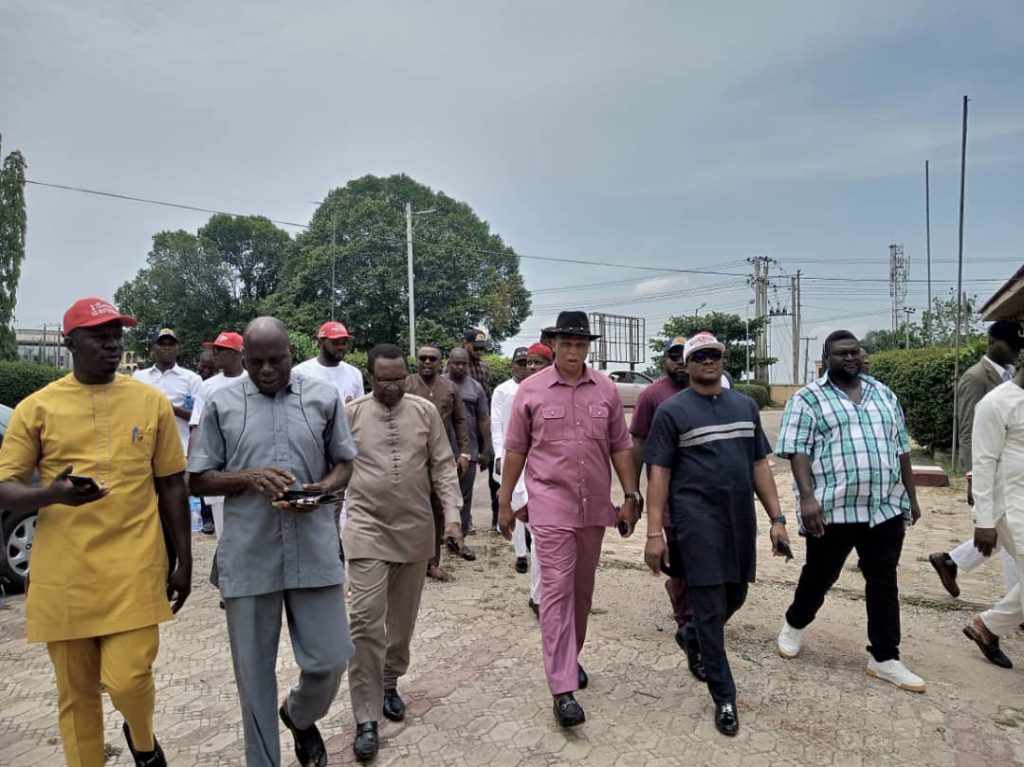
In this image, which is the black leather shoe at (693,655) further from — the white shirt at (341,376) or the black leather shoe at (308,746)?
the white shirt at (341,376)

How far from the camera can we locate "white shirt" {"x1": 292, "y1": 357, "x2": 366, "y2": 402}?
6.10 metres

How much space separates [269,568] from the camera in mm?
2934

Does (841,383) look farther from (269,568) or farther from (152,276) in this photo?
(152,276)

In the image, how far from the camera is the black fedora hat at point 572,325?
159 inches

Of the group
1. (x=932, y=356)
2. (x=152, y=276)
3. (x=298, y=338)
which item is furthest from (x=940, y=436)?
(x=152, y=276)

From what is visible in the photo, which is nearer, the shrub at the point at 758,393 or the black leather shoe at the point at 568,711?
the black leather shoe at the point at 568,711

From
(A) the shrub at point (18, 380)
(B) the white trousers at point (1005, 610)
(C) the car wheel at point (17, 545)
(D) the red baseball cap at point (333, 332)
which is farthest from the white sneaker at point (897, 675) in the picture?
(A) the shrub at point (18, 380)

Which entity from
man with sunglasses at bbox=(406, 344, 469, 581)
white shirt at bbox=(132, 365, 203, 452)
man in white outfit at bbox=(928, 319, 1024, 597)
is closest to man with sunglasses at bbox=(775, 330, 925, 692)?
man in white outfit at bbox=(928, 319, 1024, 597)

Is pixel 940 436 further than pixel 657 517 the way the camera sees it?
Yes

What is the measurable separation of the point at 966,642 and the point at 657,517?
2537 millimetres

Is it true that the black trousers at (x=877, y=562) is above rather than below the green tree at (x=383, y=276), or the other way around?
below

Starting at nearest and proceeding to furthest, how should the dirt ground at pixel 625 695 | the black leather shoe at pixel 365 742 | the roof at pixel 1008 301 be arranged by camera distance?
the black leather shoe at pixel 365 742, the dirt ground at pixel 625 695, the roof at pixel 1008 301

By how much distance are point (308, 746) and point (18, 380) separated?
18321 mm

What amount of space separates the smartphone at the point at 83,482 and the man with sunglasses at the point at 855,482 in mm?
3338
